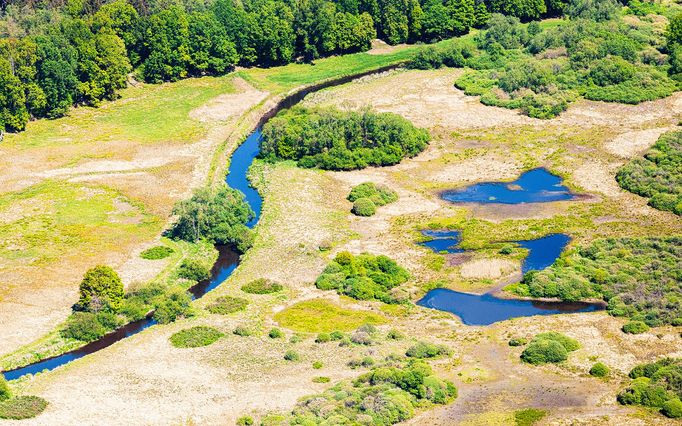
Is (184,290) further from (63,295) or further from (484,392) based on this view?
(484,392)

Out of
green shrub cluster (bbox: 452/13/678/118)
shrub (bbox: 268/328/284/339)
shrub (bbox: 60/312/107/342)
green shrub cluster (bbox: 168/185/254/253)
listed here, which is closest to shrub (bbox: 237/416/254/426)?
shrub (bbox: 268/328/284/339)

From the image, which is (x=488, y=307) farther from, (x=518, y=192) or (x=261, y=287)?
(x=518, y=192)

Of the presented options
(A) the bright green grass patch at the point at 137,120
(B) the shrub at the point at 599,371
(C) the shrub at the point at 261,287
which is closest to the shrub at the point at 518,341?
(B) the shrub at the point at 599,371

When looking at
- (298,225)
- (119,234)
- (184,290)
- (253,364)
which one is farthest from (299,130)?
(253,364)

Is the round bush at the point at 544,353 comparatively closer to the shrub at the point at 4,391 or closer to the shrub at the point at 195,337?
the shrub at the point at 195,337

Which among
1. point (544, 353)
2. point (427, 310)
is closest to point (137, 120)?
point (427, 310)
